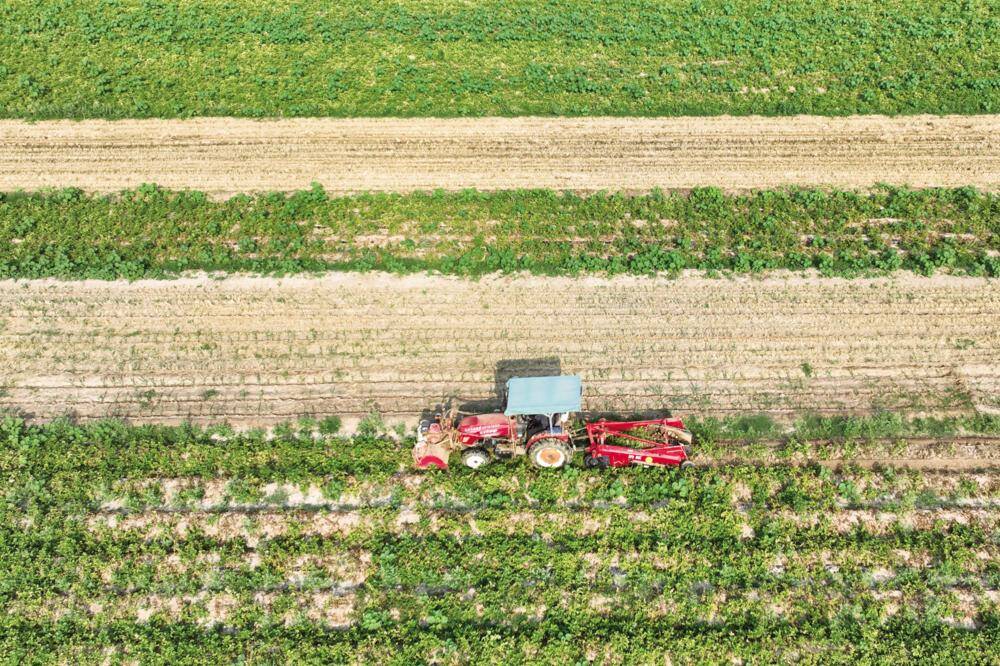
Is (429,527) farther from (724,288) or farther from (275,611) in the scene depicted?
(724,288)

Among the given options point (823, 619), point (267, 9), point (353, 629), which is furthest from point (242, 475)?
point (267, 9)

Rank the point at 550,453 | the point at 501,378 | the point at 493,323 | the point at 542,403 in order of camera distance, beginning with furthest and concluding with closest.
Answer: the point at 493,323, the point at 501,378, the point at 550,453, the point at 542,403

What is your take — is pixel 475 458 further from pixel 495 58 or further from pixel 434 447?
pixel 495 58

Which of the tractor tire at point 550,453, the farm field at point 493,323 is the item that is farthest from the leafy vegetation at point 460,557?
the tractor tire at point 550,453

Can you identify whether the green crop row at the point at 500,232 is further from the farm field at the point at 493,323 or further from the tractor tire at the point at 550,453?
the tractor tire at the point at 550,453

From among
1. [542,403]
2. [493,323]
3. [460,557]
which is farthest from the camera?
[493,323]

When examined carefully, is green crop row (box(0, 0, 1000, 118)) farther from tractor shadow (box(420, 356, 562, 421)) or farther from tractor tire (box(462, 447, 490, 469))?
tractor tire (box(462, 447, 490, 469))

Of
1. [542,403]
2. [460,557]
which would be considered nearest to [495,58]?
[542,403]
